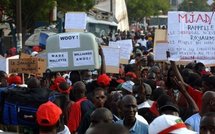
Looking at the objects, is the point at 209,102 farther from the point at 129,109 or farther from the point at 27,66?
the point at 27,66

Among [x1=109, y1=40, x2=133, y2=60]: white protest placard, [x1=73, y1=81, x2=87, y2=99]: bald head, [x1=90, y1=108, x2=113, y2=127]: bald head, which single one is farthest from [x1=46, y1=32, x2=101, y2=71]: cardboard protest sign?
[x1=90, y1=108, x2=113, y2=127]: bald head

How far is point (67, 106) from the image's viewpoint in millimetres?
8445

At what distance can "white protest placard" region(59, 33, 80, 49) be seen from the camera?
524 inches

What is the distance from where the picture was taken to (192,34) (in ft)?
39.0

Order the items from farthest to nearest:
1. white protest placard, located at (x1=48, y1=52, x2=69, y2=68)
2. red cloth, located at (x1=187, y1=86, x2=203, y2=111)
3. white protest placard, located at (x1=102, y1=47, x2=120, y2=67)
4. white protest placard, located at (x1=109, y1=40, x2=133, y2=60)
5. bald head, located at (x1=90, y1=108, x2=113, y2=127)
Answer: white protest placard, located at (x1=109, y1=40, x2=133, y2=60) < white protest placard, located at (x1=102, y1=47, x2=120, y2=67) < white protest placard, located at (x1=48, y1=52, x2=69, y2=68) < red cloth, located at (x1=187, y1=86, x2=203, y2=111) < bald head, located at (x1=90, y1=108, x2=113, y2=127)

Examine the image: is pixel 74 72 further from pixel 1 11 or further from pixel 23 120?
pixel 1 11

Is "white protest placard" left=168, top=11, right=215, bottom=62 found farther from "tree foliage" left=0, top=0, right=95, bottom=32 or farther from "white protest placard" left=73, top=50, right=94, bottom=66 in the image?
"tree foliage" left=0, top=0, right=95, bottom=32

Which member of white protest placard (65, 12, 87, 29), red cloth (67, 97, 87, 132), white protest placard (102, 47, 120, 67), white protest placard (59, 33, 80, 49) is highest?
white protest placard (65, 12, 87, 29)

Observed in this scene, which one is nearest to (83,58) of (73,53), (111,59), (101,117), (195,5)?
(73,53)

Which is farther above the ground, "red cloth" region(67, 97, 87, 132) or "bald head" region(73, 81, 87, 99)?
"bald head" region(73, 81, 87, 99)

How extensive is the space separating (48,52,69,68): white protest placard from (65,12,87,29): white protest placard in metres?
2.95

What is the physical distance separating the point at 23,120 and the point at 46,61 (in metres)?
5.53

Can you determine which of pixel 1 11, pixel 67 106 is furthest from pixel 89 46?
pixel 1 11

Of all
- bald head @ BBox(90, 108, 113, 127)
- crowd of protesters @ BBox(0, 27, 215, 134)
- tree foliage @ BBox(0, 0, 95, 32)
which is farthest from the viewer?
tree foliage @ BBox(0, 0, 95, 32)
